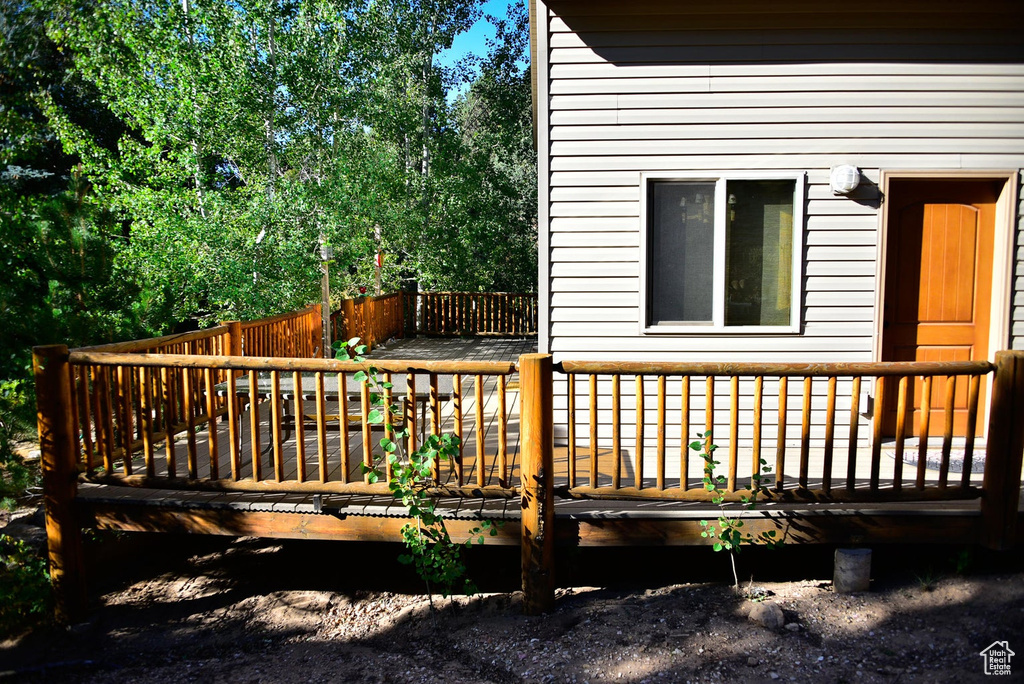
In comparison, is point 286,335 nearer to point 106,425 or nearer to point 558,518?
point 106,425

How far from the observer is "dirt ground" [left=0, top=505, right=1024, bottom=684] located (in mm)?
3381

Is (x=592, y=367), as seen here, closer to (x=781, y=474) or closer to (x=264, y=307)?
(x=781, y=474)

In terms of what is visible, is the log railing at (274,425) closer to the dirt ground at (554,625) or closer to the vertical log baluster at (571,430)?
the vertical log baluster at (571,430)

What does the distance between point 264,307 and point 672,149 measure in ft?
22.1

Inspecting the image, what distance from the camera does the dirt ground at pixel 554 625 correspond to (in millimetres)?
3381

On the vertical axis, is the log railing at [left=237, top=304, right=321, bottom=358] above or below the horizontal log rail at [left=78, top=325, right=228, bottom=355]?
below

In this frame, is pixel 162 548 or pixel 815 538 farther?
pixel 162 548

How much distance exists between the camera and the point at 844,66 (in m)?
5.26

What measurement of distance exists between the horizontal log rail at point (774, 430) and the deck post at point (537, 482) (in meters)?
0.13

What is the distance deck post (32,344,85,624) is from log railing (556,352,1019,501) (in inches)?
114

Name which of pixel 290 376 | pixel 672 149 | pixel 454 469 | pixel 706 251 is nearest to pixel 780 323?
pixel 706 251

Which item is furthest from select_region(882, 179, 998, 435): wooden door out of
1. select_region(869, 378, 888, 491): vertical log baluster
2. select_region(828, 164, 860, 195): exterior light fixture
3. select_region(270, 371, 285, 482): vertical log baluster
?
select_region(270, 371, 285, 482): vertical log baluster

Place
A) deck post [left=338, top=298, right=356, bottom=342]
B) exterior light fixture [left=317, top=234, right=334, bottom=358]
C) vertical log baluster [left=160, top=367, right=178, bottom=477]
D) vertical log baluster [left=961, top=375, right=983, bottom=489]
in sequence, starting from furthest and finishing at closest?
1. deck post [left=338, top=298, right=356, bottom=342]
2. exterior light fixture [left=317, top=234, right=334, bottom=358]
3. vertical log baluster [left=160, top=367, right=178, bottom=477]
4. vertical log baluster [left=961, top=375, right=983, bottom=489]

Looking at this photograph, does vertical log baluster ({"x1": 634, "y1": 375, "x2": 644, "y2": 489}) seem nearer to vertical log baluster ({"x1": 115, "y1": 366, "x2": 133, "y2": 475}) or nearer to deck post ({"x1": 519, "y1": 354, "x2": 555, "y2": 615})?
deck post ({"x1": 519, "y1": 354, "x2": 555, "y2": 615})
